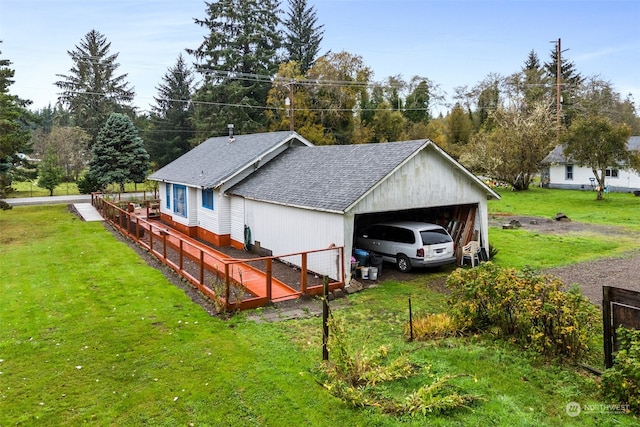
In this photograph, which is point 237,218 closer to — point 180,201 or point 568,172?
point 180,201

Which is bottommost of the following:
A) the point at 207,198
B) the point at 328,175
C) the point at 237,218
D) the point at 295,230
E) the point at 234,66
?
the point at 295,230

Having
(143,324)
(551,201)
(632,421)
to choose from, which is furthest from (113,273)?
(551,201)

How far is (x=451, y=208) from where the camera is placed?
674 inches

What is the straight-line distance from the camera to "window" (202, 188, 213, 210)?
1977 centimetres

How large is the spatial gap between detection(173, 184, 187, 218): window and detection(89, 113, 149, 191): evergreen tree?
13.9 m

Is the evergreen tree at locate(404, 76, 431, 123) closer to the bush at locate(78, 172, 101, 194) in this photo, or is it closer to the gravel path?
the bush at locate(78, 172, 101, 194)

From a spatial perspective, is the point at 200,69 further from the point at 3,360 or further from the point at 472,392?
the point at 472,392

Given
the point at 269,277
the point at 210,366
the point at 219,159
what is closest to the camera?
the point at 210,366

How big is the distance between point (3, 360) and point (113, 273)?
6.62m

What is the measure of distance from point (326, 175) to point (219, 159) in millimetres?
9262

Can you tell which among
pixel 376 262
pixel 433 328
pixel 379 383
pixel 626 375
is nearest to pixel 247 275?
pixel 376 262

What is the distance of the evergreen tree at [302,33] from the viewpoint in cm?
5753

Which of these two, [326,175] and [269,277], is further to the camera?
[326,175]

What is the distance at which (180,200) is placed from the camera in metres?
23.1
